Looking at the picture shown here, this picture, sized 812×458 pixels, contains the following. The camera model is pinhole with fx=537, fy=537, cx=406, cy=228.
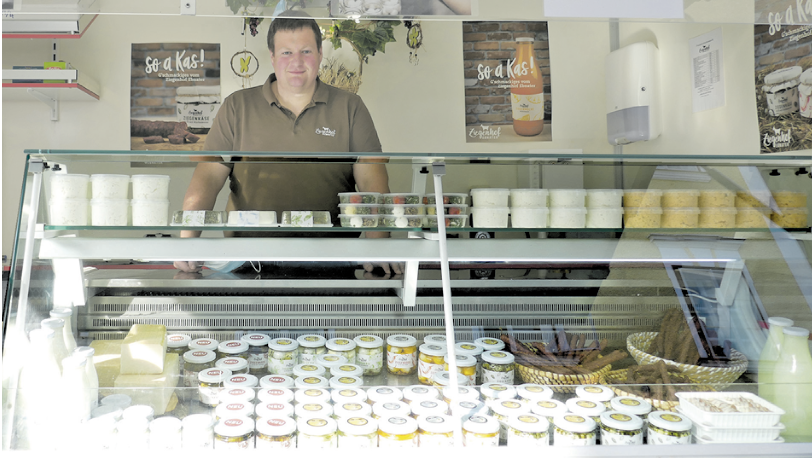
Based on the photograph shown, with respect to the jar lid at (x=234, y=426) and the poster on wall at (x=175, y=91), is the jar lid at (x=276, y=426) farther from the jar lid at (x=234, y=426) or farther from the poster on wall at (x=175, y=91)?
the poster on wall at (x=175, y=91)

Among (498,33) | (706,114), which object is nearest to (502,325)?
(706,114)

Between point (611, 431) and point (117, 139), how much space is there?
399cm

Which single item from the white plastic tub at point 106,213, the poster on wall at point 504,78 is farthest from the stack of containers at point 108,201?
the poster on wall at point 504,78

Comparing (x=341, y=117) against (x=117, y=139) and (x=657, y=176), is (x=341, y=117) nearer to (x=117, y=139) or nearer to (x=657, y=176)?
(x=657, y=176)

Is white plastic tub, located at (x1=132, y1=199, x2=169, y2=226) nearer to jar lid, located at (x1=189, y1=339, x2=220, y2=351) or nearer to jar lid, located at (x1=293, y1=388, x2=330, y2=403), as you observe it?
jar lid, located at (x1=189, y1=339, x2=220, y2=351)

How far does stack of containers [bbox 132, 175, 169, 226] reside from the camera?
1.54 meters

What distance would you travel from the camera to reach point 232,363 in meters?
1.70

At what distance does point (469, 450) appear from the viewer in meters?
1.39

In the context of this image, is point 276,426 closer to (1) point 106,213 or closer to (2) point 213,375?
(2) point 213,375

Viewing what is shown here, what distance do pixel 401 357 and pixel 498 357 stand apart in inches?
12.5

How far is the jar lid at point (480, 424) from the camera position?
55.7 inches

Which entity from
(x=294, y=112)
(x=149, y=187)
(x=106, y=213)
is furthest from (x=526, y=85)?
(x=106, y=213)

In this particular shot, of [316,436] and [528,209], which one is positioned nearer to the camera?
[316,436]

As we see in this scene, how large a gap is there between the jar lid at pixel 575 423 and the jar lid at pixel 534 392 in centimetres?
11
